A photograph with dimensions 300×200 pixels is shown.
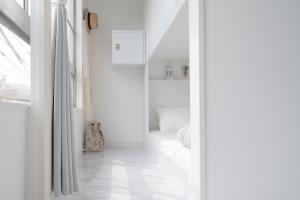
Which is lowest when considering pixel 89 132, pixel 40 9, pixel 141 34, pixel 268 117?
pixel 89 132

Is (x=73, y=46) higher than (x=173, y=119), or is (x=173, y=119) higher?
(x=73, y=46)

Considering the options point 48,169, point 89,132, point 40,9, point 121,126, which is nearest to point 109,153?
point 89,132

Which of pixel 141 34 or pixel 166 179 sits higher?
pixel 141 34

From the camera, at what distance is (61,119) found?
2107 millimetres

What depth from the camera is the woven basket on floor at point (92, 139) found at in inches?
189

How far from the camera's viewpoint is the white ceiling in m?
2.44

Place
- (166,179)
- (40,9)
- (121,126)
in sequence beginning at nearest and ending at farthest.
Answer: (40,9), (166,179), (121,126)

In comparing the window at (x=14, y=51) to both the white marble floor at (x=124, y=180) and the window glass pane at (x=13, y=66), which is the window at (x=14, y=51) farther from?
the white marble floor at (x=124, y=180)

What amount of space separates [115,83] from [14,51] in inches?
139

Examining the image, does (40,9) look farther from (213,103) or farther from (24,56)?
(213,103)

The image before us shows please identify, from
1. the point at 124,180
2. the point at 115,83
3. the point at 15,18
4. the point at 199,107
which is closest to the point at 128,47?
the point at 115,83

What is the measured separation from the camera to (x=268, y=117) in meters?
1.58

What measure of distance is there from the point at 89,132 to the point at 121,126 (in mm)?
759

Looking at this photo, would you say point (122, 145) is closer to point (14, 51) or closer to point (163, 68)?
point (163, 68)
